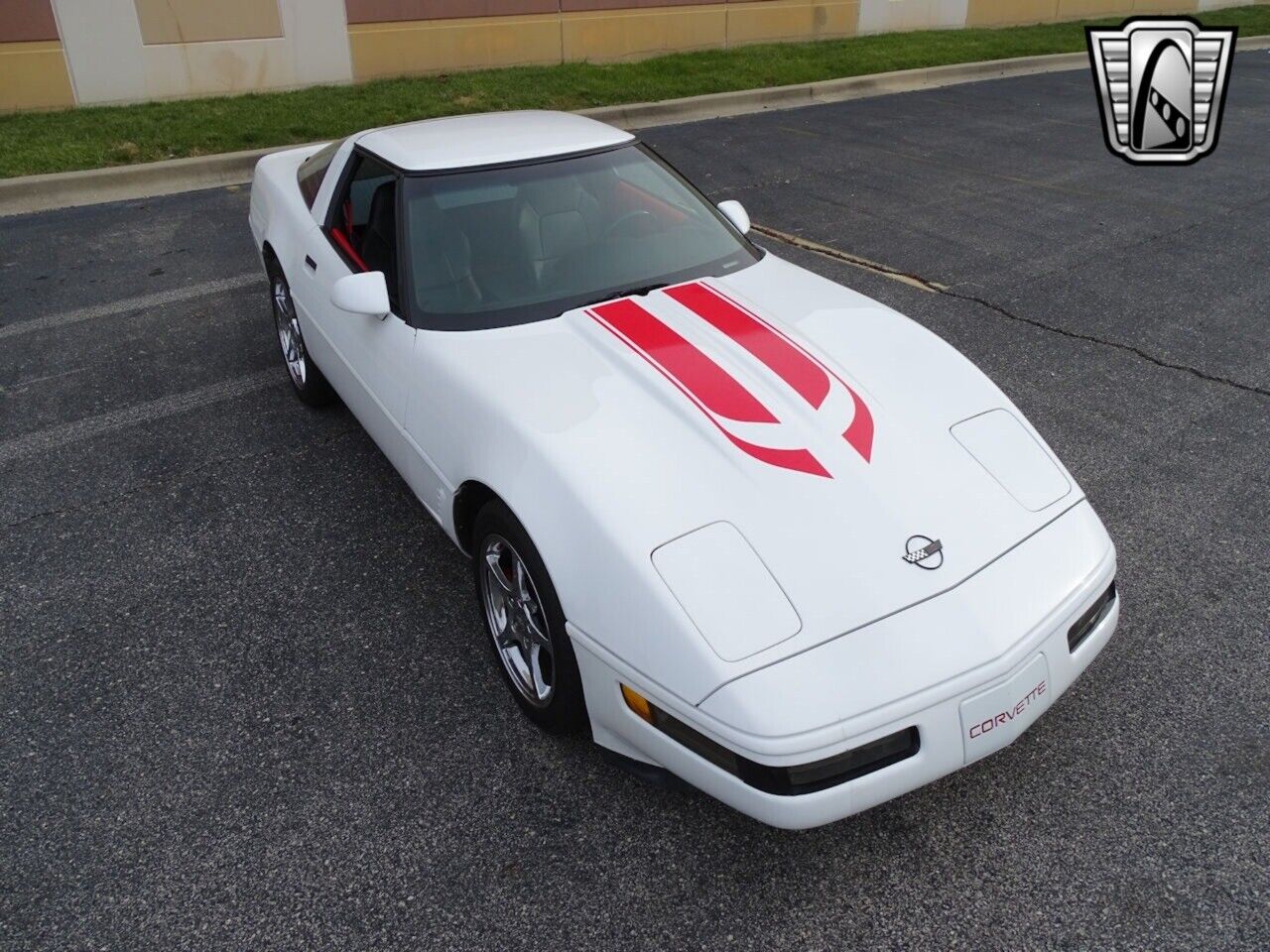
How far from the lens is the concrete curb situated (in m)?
8.11

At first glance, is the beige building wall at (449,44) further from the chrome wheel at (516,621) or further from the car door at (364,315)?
the chrome wheel at (516,621)

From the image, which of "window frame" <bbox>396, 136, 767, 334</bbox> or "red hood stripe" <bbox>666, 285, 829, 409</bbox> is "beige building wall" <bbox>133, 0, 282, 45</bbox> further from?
"red hood stripe" <bbox>666, 285, 829, 409</bbox>

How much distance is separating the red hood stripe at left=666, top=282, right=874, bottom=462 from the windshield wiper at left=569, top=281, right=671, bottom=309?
65mm

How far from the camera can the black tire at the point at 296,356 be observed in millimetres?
4566

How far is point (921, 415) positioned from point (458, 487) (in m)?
1.41

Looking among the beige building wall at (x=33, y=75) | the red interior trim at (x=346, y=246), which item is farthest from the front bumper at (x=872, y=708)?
the beige building wall at (x=33, y=75)

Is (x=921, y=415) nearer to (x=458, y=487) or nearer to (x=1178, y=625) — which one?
(x=1178, y=625)

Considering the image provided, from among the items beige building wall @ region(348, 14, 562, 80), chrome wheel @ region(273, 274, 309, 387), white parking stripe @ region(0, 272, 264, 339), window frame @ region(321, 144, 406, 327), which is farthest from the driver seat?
beige building wall @ region(348, 14, 562, 80)

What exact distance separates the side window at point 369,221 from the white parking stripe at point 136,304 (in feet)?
8.57

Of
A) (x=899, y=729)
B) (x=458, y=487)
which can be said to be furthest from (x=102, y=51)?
(x=899, y=729)

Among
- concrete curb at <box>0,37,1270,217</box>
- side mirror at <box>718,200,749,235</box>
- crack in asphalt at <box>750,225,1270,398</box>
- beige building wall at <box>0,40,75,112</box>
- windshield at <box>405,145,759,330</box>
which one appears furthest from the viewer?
beige building wall at <box>0,40,75,112</box>

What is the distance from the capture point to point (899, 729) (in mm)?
2154

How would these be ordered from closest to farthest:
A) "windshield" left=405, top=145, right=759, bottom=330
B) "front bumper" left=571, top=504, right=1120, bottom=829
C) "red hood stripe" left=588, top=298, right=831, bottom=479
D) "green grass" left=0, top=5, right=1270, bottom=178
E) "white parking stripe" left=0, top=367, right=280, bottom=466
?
1. "front bumper" left=571, top=504, right=1120, bottom=829
2. "red hood stripe" left=588, top=298, right=831, bottom=479
3. "windshield" left=405, top=145, right=759, bottom=330
4. "white parking stripe" left=0, top=367, right=280, bottom=466
5. "green grass" left=0, top=5, right=1270, bottom=178

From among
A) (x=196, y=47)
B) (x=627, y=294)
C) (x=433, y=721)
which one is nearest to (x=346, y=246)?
(x=627, y=294)
